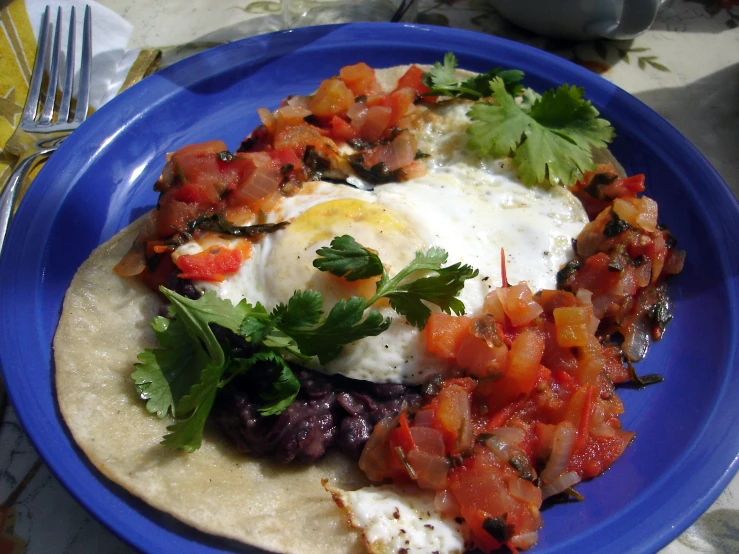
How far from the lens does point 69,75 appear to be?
411 centimetres

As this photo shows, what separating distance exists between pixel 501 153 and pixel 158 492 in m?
2.44

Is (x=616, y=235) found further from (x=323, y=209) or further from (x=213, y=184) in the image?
(x=213, y=184)

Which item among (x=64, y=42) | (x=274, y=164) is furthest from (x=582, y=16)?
(x=64, y=42)

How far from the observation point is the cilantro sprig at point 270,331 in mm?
2457

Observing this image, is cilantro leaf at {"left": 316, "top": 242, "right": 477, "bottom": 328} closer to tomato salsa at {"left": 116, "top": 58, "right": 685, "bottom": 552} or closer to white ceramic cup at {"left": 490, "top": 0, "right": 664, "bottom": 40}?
tomato salsa at {"left": 116, "top": 58, "right": 685, "bottom": 552}

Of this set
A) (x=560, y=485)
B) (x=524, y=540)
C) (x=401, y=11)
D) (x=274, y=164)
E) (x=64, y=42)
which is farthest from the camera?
(x=401, y=11)

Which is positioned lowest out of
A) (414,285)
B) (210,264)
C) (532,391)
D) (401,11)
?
(532,391)

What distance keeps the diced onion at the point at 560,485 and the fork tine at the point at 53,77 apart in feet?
12.3

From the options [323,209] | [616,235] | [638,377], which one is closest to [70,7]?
[323,209]

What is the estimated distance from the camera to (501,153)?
3.36 meters

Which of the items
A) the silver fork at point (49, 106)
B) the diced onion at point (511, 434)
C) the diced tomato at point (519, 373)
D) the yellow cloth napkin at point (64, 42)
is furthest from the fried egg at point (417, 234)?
the yellow cloth napkin at point (64, 42)

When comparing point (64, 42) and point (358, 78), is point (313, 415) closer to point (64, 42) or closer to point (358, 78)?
point (358, 78)

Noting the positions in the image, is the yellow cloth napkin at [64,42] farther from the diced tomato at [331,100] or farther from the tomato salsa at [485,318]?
the diced tomato at [331,100]

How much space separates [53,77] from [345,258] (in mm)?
2911
